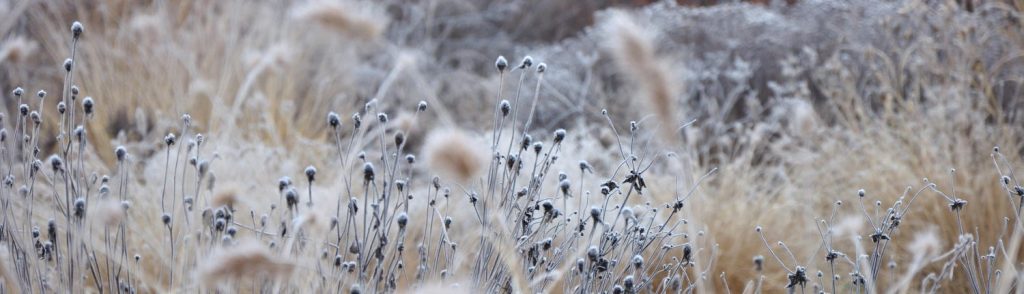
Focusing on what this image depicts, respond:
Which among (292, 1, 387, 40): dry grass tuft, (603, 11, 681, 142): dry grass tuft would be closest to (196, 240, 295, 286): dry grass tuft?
(603, 11, 681, 142): dry grass tuft

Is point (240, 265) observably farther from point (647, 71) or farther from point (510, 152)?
point (510, 152)

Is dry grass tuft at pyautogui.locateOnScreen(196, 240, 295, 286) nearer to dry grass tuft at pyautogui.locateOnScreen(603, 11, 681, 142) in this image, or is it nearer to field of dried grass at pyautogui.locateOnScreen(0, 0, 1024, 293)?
field of dried grass at pyautogui.locateOnScreen(0, 0, 1024, 293)

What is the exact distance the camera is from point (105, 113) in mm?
4426

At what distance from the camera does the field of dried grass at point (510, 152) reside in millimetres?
1649

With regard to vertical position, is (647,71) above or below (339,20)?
below

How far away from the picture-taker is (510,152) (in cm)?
242

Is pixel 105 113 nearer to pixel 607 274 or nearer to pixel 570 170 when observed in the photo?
pixel 570 170

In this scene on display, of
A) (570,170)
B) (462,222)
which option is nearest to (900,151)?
(570,170)

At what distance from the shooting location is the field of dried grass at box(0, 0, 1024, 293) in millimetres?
1649

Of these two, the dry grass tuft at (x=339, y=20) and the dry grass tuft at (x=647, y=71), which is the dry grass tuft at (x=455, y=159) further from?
the dry grass tuft at (x=339, y=20)

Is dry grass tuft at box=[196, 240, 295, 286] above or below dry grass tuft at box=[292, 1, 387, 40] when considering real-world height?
below

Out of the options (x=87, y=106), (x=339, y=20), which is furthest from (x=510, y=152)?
(x=87, y=106)

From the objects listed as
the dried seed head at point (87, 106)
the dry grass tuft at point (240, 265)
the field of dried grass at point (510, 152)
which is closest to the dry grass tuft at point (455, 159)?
the field of dried grass at point (510, 152)

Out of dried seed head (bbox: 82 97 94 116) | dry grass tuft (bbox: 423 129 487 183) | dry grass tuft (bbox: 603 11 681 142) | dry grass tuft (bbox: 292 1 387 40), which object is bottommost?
dry grass tuft (bbox: 423 129 487 183)
